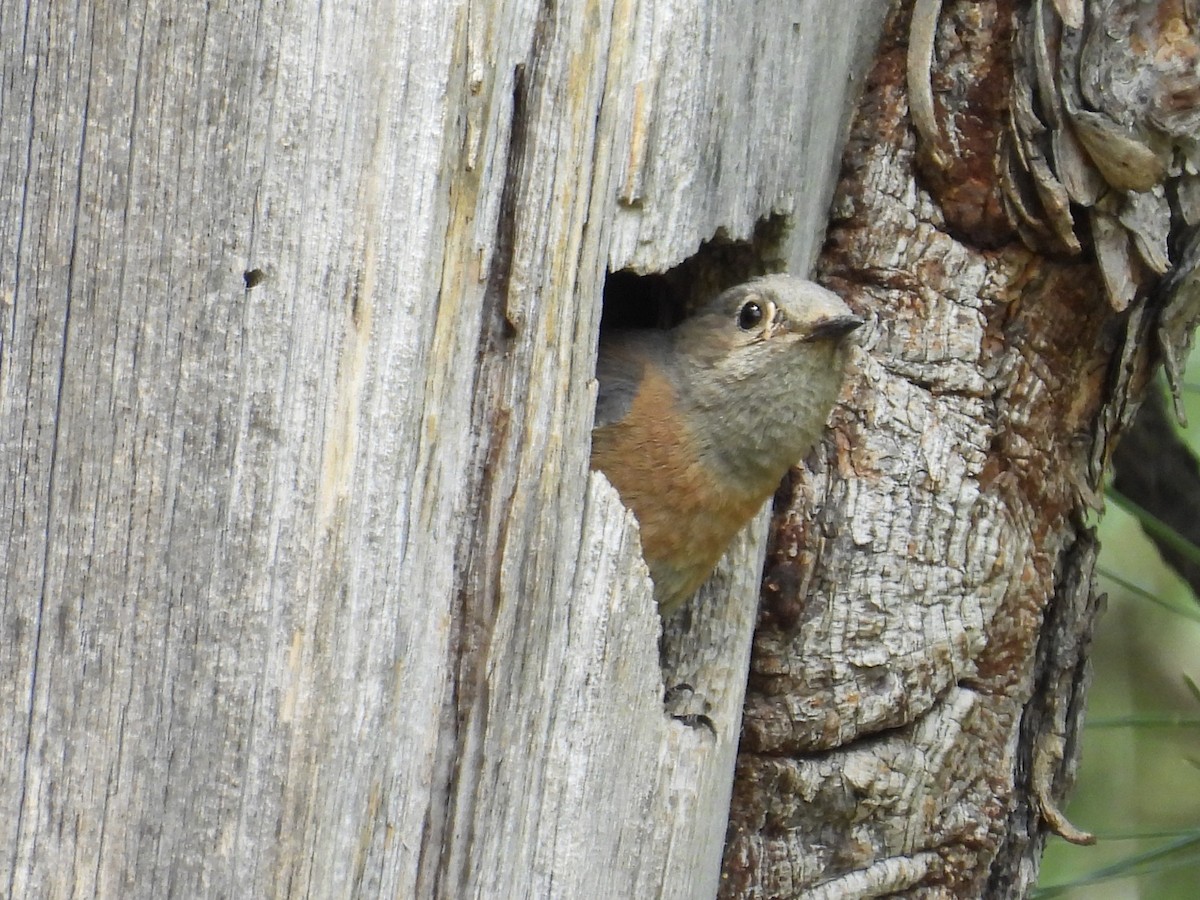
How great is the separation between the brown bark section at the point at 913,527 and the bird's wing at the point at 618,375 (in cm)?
46

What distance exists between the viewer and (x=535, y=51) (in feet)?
7.61

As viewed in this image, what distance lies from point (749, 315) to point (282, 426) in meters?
1.27

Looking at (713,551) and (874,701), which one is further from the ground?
(713,551)

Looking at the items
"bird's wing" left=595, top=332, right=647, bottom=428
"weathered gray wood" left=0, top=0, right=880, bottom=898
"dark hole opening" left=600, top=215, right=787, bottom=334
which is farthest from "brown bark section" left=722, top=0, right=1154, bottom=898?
"weathered gray wood" left=0, top=0, right=880, bottom=898

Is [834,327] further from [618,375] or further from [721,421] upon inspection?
[618,375]

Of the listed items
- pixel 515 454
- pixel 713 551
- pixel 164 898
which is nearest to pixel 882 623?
pixel 713 551

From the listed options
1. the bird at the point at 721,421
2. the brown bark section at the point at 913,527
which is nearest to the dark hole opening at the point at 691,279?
the bird at the point at 721,421

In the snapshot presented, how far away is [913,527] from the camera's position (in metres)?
3.29

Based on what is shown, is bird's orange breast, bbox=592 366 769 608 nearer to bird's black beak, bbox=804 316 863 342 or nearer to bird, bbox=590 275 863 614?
bird, bbox=590 275 863 614

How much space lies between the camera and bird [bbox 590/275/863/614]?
2.98m

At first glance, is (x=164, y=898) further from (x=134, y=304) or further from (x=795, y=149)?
(x=795, y=149)

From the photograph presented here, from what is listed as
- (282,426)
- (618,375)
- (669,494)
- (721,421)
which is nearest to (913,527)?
(721,421)

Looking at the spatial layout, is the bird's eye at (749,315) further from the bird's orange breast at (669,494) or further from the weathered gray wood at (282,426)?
the weathered gray wood at (282,426)

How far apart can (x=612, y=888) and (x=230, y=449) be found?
1.13m
